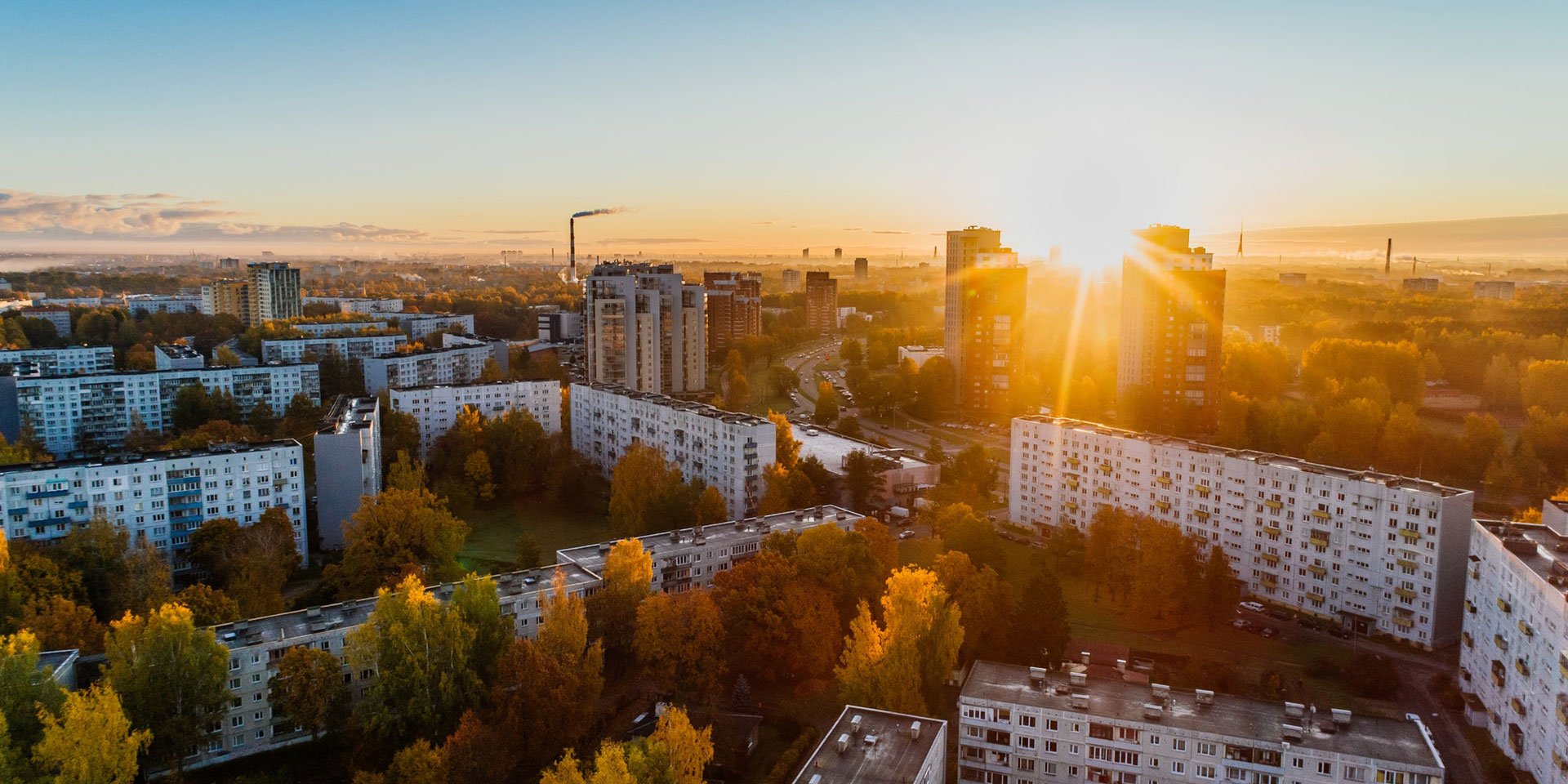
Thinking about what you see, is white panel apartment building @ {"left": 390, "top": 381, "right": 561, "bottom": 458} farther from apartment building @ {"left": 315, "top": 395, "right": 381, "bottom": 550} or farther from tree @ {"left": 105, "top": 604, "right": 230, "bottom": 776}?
tree @ {"left": 105, "top": 604, "right": 230, "bottom": 776}

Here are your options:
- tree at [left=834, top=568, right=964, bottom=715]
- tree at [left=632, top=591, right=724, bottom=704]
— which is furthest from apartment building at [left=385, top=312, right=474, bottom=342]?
tree at [left=834, top=568, right=964, bottom=715]

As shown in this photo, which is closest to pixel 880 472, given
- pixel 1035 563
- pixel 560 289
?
pixel 1035 563

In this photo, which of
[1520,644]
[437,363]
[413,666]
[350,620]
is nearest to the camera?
[413,666]

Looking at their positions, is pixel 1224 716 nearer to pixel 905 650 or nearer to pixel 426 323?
pixel 905 650

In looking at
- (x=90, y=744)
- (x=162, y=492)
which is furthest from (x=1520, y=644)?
(x=162, y=492)

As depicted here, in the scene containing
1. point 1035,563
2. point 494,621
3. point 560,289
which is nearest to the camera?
point 494,621

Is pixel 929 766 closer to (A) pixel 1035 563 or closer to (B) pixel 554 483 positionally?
(A) pixel 1035 563
